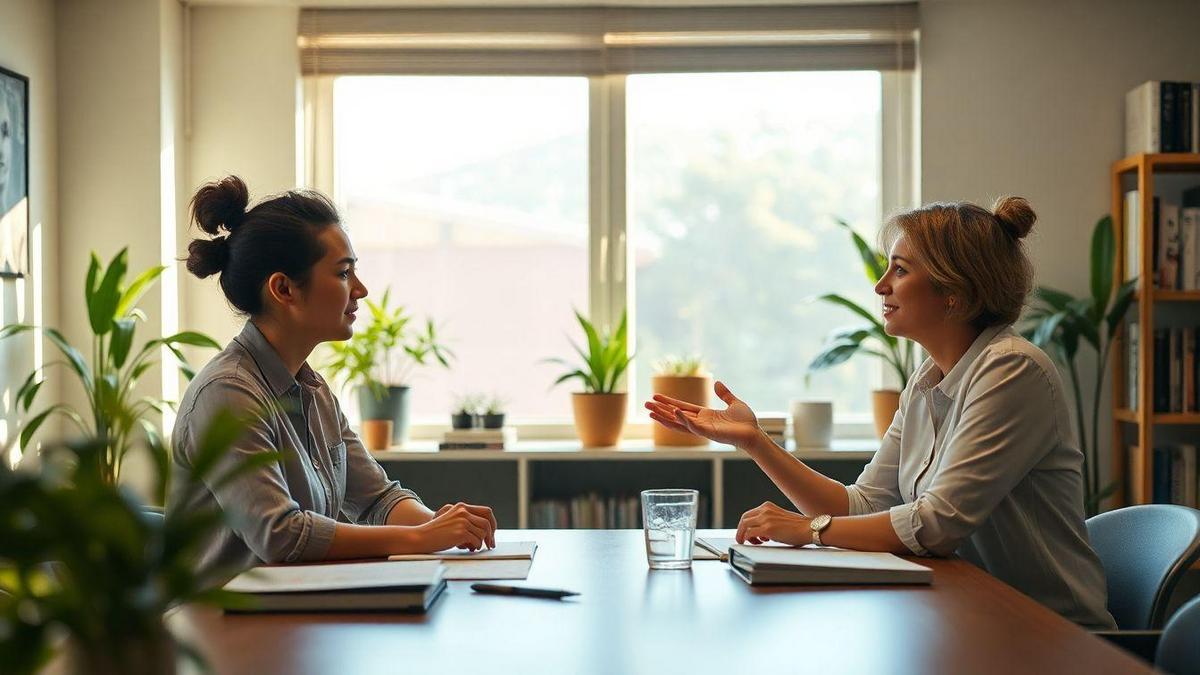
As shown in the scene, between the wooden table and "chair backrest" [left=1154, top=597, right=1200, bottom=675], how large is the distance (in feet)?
0.40

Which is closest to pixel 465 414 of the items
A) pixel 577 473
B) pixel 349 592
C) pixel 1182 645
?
pixel 577 473

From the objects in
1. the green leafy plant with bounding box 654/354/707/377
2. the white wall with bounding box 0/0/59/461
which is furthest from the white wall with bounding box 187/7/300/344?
the green leafy plant with bounding box 654/354/707/377

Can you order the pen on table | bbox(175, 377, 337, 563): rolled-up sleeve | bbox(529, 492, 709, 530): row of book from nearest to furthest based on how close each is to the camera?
1. the pen on table
2. bbox(175, 377, 337, 563): rolled-up sleeve
3. bbox(529, 492, 709, 530): row of book

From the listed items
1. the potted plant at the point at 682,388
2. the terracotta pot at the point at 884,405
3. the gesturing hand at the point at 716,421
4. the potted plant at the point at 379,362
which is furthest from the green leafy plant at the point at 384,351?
the gesturing hand at the point at 716,421

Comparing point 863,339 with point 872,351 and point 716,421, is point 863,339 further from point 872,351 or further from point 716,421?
point 716,421

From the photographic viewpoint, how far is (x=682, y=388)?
3602mm

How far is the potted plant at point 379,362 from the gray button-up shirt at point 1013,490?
206cm

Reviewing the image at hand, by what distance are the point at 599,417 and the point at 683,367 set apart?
310 millimetres

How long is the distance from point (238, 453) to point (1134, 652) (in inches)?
48.7

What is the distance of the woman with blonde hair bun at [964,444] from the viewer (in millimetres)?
1788

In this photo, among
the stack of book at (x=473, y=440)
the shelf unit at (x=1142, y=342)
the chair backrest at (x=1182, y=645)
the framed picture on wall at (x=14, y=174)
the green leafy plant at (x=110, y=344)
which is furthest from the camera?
the stack of book at (x=473, y=440)

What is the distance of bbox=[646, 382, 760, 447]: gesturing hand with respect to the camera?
2027 mm

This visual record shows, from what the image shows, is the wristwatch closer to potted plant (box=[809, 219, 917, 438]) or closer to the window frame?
potted plant (box=[809, 219, 917, 438])

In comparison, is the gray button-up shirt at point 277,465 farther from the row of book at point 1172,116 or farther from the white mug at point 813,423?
the row of book at point 1172,116
